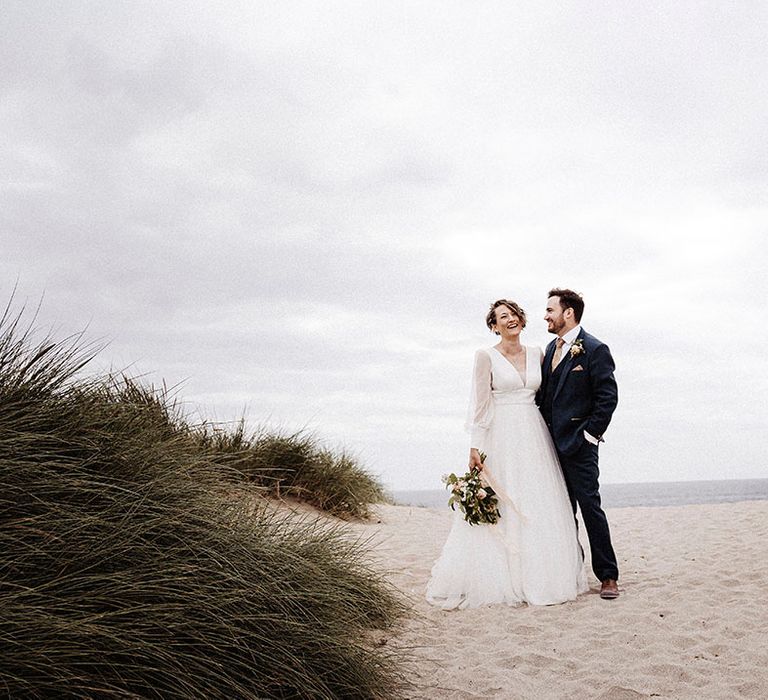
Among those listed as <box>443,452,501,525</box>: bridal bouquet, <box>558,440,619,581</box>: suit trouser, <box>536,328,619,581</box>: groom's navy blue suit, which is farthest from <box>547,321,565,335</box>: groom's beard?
<box>443,452,501,525</box>: bridal bouquet

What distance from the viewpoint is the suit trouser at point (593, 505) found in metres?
6.01

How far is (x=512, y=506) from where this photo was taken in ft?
19.9

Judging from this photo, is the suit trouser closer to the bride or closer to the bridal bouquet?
the bride

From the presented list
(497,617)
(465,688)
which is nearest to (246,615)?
(465,688)

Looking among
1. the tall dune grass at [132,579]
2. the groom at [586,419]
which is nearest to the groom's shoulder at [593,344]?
the groom at [586,419]

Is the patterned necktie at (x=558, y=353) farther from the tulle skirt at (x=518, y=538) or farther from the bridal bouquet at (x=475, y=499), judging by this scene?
the bridal bouquet at (x=475, y=499)

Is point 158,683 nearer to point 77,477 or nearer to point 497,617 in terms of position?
point 77,477

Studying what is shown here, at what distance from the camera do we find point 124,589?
299cm

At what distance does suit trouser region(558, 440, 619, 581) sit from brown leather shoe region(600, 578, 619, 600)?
0.04 metres

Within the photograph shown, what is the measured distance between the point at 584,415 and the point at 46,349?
3992 mm

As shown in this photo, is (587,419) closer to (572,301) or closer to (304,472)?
(572,301)

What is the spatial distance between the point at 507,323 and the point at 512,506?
4.92 feet

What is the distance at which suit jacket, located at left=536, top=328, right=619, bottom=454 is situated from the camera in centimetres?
589

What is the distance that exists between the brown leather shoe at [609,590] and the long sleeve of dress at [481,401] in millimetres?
1421
